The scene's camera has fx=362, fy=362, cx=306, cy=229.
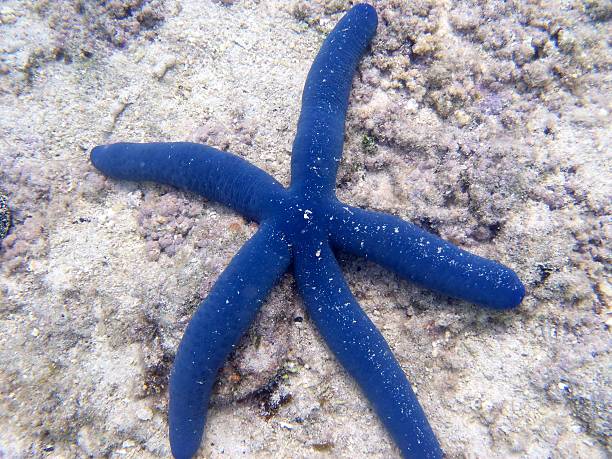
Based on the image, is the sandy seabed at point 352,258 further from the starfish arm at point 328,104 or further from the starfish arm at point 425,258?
the starfish arm at point 425,258

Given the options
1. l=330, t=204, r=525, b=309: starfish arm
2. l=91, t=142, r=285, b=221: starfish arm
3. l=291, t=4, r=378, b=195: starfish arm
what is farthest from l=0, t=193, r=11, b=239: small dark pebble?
l=330, t=204, r=525, b=309: starfish arm

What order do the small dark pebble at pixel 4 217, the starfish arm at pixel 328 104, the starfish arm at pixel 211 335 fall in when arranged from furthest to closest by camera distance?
the small dark pebble at pixel 4 217
the starfish arm at pixel 328 104
the starfish arm at pixel 211 335

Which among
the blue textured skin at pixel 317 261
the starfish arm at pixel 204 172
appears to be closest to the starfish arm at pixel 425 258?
the blue textured skin at pixel 317 261

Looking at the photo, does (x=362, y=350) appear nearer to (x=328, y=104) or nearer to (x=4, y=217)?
(x=328, y=104)

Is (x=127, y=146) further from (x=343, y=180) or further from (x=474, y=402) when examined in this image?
(x=474, y=402)

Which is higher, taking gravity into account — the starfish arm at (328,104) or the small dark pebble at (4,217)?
the starfish arm at (328,104)

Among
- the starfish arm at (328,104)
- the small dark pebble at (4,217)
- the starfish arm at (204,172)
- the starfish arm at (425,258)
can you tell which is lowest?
the small dark pebble at (4,217)
